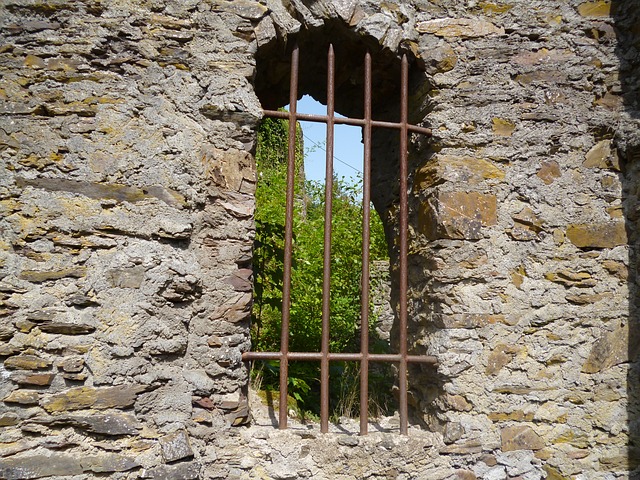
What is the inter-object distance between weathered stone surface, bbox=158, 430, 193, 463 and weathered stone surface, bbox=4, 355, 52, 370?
538 millimetres

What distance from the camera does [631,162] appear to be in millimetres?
2656

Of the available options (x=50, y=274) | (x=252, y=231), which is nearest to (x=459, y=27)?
(x=252, y=231)

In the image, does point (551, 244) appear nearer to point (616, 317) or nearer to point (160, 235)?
point (616, 317)

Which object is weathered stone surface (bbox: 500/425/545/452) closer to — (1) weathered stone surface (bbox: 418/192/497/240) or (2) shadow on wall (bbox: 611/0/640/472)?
(2) shadow on wall (bbox: 611/0/640/472)

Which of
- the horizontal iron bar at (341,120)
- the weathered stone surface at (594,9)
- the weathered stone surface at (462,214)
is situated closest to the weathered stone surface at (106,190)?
the horizontal iron bar at (341,120)

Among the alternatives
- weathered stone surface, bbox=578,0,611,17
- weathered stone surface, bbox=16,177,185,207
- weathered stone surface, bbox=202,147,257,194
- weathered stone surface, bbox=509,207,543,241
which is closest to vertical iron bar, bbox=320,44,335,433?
weathered stone surface, bbox=202,147,257,194

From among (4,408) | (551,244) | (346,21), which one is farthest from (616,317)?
(4,408)

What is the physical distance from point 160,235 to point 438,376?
4.80 feet

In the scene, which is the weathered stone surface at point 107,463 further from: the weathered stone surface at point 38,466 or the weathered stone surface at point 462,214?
the weathered stone surface at point 462,214

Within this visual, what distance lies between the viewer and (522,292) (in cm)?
256

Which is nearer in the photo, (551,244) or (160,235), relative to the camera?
(160,235)

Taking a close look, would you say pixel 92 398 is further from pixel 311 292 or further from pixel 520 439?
pixel 311 292

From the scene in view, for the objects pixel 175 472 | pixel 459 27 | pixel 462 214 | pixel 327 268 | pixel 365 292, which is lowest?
pixel 175 472

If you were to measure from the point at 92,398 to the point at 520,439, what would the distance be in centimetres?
191
